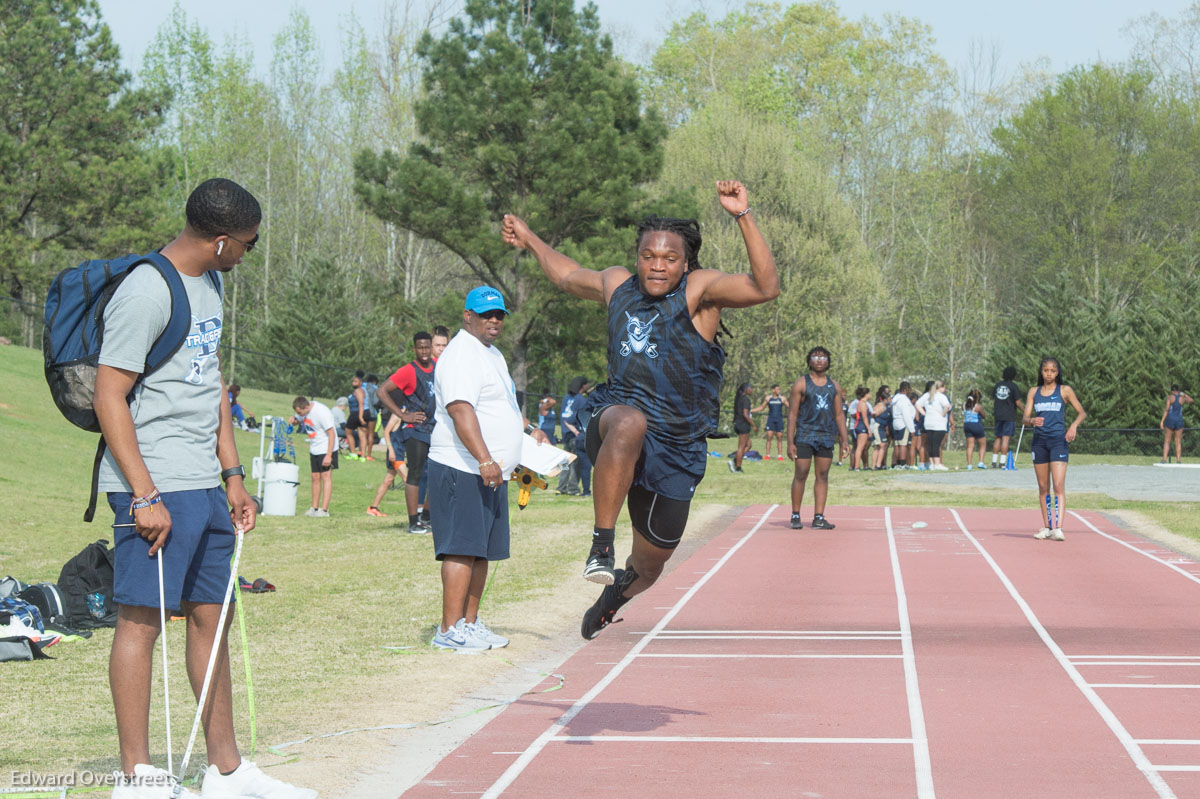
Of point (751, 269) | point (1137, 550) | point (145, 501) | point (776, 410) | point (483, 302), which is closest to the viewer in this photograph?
point (145, 501)

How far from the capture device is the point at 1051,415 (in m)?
14.0

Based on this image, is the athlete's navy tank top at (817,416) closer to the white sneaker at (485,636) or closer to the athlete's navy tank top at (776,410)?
the white sneaker at (485,636)

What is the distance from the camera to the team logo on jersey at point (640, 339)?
5438 millimetres

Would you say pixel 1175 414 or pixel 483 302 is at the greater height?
pixel 483 302

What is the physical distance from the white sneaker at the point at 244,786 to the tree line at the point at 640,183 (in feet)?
83.8

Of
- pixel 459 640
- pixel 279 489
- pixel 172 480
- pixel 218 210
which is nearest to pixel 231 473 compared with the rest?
pixel 172 480

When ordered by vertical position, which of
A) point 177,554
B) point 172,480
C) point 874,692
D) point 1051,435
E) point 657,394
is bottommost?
point 874,692

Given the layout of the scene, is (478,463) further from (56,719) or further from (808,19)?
(808,19)

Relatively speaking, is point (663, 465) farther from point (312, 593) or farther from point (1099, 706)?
point (312, 593)

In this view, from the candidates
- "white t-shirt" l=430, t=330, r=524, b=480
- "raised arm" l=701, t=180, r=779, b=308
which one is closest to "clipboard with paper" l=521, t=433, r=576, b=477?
"white t-shirt" l=430, t=330, r=524, b=480

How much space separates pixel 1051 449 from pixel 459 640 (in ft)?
27.0

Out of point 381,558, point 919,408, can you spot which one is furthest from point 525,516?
point 919,408

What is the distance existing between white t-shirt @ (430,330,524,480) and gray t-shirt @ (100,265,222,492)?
324 cm

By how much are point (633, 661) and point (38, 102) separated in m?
33.6
